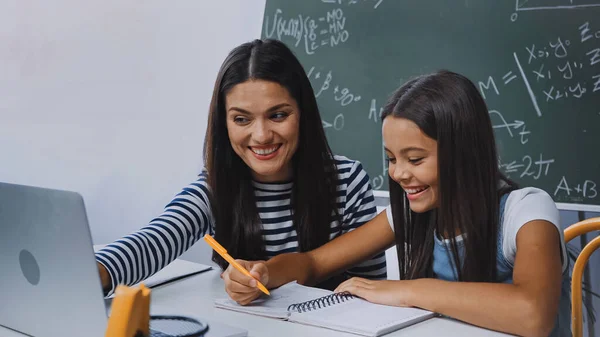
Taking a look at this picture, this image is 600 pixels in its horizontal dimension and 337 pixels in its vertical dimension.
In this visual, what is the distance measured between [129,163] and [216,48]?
0.73m

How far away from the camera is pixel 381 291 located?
55.9 inches

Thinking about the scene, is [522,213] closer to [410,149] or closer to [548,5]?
[410,149]

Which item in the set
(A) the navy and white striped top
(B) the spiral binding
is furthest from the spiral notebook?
(A) the navy and white striped top

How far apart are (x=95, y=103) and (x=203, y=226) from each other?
83.7 inches

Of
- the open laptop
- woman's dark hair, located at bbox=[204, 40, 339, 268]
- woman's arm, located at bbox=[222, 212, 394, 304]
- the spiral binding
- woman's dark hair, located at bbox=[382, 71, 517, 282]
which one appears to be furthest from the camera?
woman's dark hair, located at bbox=[204, 40, 339, 268]

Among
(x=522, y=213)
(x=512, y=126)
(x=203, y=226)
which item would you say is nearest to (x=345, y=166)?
(x=203, y=226)

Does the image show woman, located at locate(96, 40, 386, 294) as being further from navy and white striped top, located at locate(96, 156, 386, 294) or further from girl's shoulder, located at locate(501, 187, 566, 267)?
girl's shoulder, located at locate(501, 187, 566, 267)

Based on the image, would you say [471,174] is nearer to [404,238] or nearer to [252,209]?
[404,238]

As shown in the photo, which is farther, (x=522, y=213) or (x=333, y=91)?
(x=333, y=91)

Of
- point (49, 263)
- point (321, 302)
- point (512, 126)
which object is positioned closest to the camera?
point (49, 263)

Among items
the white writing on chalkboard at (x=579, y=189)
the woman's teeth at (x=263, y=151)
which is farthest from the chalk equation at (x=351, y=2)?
the woman's teeth at (x=263, y=151)

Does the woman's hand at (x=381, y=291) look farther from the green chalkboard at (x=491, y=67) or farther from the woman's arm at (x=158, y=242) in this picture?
the green chalkboard at (x=491, y=67)

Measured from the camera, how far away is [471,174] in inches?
59.0

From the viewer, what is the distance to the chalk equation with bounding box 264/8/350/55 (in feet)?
9.96
